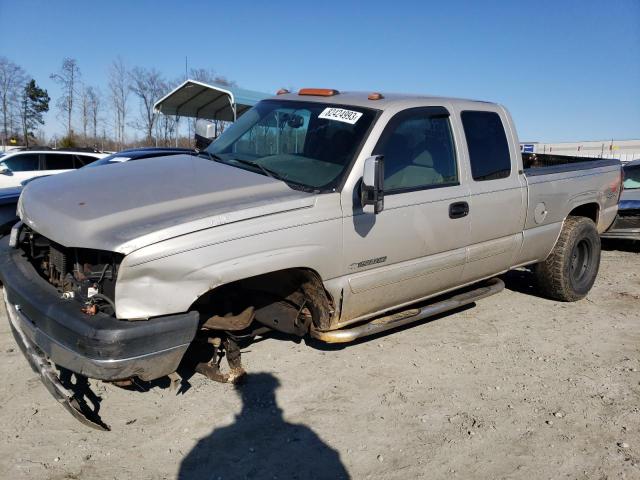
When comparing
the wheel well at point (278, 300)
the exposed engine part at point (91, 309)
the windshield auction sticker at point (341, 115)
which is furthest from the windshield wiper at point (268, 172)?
the exposed engine part at point (91, 309)

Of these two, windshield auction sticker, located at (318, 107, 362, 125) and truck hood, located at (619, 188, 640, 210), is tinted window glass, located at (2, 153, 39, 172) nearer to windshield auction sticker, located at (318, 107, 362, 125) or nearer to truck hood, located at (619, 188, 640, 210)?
windshield auction sticker, located at (318, 107, 362, 125)

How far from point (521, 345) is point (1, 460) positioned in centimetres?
388

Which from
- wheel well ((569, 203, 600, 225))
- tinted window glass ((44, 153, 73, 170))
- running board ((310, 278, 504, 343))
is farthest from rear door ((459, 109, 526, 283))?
tinted window glass ((44, 153, 73, 170))

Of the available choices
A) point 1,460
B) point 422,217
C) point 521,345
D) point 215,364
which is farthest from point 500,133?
point 1,460

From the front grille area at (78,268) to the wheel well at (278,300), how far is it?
55cm

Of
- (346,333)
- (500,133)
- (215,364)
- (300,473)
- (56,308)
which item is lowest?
(300,473)

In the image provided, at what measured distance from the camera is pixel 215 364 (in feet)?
11.2

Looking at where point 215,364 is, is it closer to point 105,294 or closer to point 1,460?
point 105,294

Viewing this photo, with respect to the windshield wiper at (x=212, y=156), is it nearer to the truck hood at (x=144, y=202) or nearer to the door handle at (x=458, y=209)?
the truck hood at (x=144, y=202)

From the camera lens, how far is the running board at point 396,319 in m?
3.48

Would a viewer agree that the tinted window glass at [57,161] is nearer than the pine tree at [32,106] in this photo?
Yes

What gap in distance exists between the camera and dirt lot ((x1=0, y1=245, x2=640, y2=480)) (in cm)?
283

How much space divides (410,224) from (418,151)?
0.63 metres

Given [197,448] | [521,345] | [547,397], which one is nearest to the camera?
[197,448]
